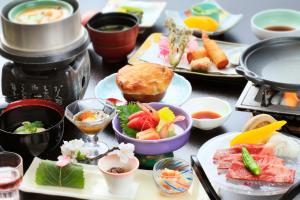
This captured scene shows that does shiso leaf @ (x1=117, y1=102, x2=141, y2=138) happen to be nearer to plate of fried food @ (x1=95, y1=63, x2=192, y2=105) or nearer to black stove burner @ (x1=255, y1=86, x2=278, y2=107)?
plate of fried food @ (x1=95, y1=63, x2=192, y2=105)

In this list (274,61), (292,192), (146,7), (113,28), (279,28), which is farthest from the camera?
(146,7)

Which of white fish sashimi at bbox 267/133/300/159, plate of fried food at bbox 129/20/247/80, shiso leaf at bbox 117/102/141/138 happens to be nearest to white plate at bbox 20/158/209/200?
shiso leaf at bbox 117/102/141/138

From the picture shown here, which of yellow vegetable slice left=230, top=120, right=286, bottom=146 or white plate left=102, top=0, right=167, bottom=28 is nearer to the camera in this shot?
yellow vegetable slice left=230, top=120, right=286, bottom=146

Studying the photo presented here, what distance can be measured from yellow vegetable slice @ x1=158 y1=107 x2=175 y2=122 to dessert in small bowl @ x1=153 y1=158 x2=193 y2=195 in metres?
0.13

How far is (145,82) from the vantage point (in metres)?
2.05

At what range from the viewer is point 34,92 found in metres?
2.03

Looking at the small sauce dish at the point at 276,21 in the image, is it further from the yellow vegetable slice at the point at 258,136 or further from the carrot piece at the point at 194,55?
the yellow vegetable slice at the point at 258,136

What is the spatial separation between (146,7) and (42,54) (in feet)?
3.01

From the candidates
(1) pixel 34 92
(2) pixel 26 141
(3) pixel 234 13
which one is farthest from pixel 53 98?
(3) pixel 234 13

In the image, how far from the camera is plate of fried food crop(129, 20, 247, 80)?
2.28 m

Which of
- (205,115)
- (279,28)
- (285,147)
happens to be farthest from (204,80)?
(285,147)

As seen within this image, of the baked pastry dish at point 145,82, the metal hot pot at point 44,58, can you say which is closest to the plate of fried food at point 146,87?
the baked pastry dish at point 145,82

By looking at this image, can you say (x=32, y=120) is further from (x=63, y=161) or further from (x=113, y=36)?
(x=113, y=36)

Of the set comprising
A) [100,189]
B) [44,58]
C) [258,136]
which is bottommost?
[100,189]
